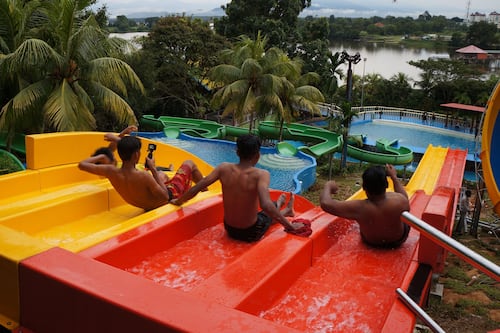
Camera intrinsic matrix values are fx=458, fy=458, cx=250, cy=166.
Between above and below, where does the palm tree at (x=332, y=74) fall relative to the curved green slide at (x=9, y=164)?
above

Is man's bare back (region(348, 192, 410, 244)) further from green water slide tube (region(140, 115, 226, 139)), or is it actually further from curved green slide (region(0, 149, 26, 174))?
green water slide tube (region(140, 115, 226, 139))

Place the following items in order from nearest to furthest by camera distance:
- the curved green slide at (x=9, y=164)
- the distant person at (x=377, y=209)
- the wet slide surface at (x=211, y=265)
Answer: the wet slide surface at (x=211, y=265) → the distant person at (x=377, y=209) → the curved green slide at (x=9, y=164)

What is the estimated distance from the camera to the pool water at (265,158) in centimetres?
1669

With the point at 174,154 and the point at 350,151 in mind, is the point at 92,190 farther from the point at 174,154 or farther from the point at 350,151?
the point at 350,151

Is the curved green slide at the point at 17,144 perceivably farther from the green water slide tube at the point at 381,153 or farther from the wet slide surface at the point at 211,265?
the green water slide tube at the point at 381,153

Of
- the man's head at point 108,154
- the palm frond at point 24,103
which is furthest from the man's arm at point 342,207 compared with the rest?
the palm frond at point 24,103

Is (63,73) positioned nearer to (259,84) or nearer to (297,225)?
(297,225)

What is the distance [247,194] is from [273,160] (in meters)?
14.7

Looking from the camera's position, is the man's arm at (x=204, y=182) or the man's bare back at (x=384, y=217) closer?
the man's bare back at (x=384, y=217)

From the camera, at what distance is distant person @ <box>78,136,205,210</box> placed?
174 inches

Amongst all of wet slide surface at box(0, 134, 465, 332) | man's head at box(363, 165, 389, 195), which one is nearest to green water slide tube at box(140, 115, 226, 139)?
wet slide surface at box(0, 134, 465, 332)

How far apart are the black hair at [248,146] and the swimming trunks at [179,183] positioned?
3.82 feet

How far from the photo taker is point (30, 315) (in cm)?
225

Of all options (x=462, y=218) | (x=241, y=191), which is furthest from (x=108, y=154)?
(x=462, y=218)
